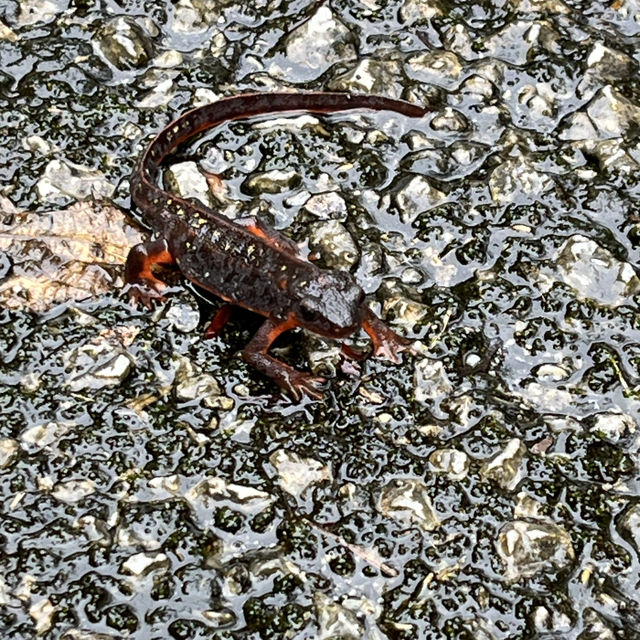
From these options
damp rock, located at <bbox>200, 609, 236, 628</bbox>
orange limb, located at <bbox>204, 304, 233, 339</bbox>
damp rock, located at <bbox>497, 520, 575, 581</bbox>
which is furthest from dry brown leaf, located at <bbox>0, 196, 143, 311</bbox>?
damp rock, located at <bbox>497, 520, 575, 581</bbox>

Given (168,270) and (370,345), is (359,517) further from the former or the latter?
(168,270)

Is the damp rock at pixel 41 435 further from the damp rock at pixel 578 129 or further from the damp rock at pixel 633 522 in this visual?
the damp rock at pixel 578 129

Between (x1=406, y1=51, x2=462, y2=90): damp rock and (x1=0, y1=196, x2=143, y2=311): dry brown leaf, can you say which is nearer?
(x1=0, y1=196, x2=143, y2=311): dry brown leaf

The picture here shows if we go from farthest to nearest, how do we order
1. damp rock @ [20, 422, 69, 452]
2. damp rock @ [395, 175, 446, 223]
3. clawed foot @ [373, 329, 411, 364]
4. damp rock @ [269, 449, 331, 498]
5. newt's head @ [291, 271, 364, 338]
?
damp rock @ [395, 175, 446, 223] < clawed foot @ [373, 329, 411, 364] < newt's head @ [291, 271, 364, 338] < damp rock @ [20, 422, 69, 452] < damp rock @ [269, 449, 331, 498]

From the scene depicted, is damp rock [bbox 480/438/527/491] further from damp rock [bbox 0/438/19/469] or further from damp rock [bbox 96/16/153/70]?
damp rock [bbox 96/16/153/70]

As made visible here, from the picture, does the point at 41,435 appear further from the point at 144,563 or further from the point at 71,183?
the point at 71,183

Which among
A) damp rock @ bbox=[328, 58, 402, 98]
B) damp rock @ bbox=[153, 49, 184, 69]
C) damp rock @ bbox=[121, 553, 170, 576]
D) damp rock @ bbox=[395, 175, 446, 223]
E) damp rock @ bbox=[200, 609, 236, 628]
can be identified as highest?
damp rock @ bbox=[328, 58, 402, 98]

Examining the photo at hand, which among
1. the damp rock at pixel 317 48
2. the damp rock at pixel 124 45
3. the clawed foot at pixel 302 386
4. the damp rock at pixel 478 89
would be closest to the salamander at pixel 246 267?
the clawed foot at pixel 302 386
